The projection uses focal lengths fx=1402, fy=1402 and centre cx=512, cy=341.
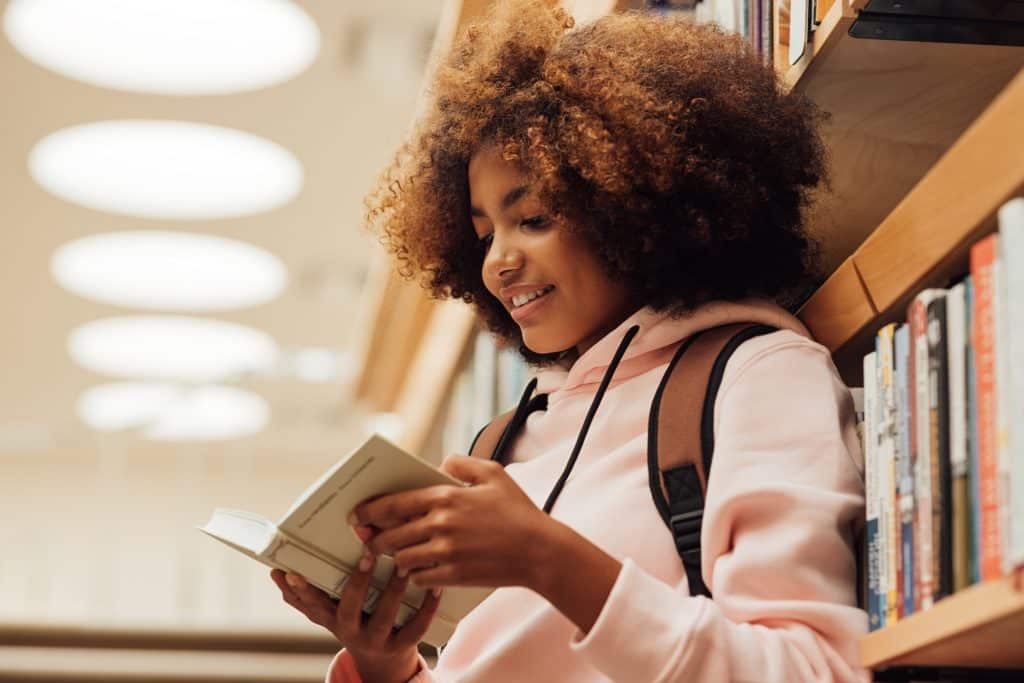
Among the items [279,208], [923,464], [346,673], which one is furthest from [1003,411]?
[279,208]

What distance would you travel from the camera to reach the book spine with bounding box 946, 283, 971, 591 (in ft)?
3.30

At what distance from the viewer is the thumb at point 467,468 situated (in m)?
1.15

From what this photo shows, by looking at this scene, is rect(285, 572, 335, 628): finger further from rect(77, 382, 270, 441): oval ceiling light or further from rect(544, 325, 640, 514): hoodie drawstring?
rect(77, 382, 270, 441): oval ceiling light

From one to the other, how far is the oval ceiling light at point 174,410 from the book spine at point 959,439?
923cm

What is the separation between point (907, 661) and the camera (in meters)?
1.09

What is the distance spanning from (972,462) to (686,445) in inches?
13.6

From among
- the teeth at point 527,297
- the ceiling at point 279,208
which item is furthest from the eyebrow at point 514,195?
the ceiling at point 279,208

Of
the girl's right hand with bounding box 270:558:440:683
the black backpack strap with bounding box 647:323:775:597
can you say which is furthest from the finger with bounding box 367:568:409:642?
the black backpack strap with bounding box 647:323:775:597

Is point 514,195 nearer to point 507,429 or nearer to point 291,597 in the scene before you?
point 507,429

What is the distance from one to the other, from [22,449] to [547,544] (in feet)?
38.0

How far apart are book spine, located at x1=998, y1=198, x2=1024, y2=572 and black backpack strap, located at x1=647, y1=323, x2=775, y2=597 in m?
0.39

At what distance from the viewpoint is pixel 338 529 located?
119 cm

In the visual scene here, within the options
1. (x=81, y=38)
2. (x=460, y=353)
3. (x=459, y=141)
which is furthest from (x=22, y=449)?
(x=459, y=141)

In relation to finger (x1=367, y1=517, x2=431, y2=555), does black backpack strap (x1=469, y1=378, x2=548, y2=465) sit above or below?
below
